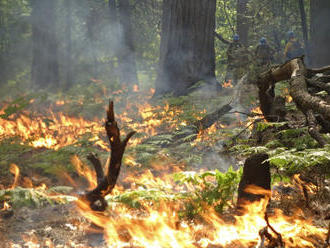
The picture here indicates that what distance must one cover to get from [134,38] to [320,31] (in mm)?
12782

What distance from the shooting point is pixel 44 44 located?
16.6 meters

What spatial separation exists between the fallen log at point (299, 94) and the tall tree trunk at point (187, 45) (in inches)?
209

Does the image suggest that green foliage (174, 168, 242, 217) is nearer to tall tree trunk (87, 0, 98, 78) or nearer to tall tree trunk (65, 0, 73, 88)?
tall tree trunk (65, 0, 73, 88)

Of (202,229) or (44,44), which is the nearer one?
(202,229)

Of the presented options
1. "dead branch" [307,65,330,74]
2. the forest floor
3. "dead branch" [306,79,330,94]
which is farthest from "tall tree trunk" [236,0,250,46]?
"dead branch" [306,79,330,94]

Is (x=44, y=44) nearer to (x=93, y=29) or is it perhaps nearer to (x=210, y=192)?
(x=93, y=29)

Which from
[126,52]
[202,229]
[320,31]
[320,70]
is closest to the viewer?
[202,229]

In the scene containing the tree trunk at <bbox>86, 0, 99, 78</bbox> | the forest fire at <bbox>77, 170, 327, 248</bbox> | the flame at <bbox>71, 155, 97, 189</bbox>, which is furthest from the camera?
the tree trunk at <bbox>86, 0, 99, 78</bbox>

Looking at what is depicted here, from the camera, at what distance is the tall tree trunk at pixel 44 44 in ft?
52.7

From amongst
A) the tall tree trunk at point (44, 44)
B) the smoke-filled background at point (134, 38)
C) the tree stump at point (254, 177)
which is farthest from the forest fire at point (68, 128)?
the tall tree trunk at point (44, 44)

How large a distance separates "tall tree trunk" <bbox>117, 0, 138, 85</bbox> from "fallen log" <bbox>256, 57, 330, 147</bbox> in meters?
12.7

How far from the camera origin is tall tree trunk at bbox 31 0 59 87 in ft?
52.7

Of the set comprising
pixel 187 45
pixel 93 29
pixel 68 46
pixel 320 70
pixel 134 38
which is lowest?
pixel 320 70

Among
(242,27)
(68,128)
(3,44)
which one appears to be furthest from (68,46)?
(68,128)
